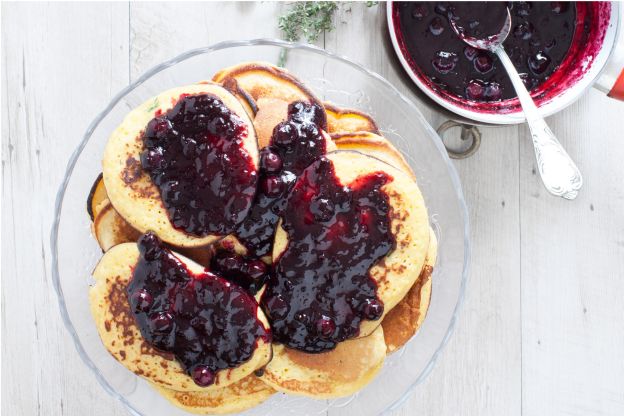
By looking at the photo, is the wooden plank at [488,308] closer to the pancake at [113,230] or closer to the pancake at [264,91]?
the pancake at [264,91]

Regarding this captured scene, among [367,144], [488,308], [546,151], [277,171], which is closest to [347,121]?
[367,144]

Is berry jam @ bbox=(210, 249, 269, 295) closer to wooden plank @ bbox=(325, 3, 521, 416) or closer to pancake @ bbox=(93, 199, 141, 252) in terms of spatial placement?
pancake @ bbox=(93, 199, 141, 252)

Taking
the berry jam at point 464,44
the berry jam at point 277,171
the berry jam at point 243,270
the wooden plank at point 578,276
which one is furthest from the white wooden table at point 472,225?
the berry jam at point 243,270

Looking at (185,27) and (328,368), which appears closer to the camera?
(328,368)

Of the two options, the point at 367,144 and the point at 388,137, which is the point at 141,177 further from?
the point at 388,137

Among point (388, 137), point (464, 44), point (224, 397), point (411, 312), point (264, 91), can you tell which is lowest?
point (224, 397)

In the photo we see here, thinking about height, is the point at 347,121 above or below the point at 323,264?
above

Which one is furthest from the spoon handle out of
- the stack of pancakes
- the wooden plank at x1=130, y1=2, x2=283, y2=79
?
the wooden plank at x1=130, y1=2, x2=283, y2=79
